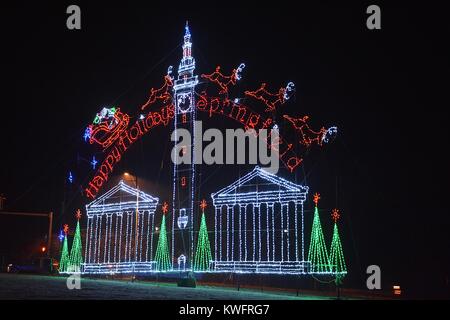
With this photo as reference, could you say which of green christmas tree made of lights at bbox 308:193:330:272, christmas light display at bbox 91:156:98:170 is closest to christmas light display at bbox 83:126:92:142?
christmas light display at bbox 91:156:98:170

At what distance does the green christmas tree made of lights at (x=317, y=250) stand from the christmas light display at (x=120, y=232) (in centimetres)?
753

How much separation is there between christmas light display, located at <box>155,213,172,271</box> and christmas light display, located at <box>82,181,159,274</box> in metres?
0.54

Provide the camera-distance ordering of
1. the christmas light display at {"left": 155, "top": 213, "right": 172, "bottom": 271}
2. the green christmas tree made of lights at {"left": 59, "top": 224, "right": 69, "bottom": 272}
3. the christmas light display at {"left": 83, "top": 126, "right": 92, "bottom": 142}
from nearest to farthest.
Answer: the christmas light display at {"left": 155, "top": 213, "right": 172, "bottom": 271} < the christmas light display at {"left": 83, "top": 126, "right": 92, "bottom": 142} < the green christmas tree made of lights at {"left": 59, "top": 224, "right": 69, "bottom": 272}

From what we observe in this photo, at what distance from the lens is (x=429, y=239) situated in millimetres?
18578

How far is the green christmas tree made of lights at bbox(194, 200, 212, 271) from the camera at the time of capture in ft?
71.9

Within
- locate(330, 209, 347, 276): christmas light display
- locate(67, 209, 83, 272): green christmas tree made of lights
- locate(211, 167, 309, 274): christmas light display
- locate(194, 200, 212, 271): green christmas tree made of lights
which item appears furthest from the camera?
locate(67, 209, 83, 272): green christmas tree made of lights

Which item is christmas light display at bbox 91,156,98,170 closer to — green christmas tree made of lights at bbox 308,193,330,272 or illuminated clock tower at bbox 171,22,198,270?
illuminated clock tower at bbox 171,22,198,270

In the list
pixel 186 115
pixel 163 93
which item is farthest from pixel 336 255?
pixel 163 93

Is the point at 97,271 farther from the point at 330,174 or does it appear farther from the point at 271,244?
the point at 330,174

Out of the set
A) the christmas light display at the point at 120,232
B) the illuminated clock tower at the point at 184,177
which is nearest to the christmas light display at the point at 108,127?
the christmas light display at the point at 120,232

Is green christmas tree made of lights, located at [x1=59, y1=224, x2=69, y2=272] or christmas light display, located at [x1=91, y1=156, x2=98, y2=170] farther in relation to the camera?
green christmas tree made of lights, located at [x1=59, y1=224, x2=69, y2=272]
